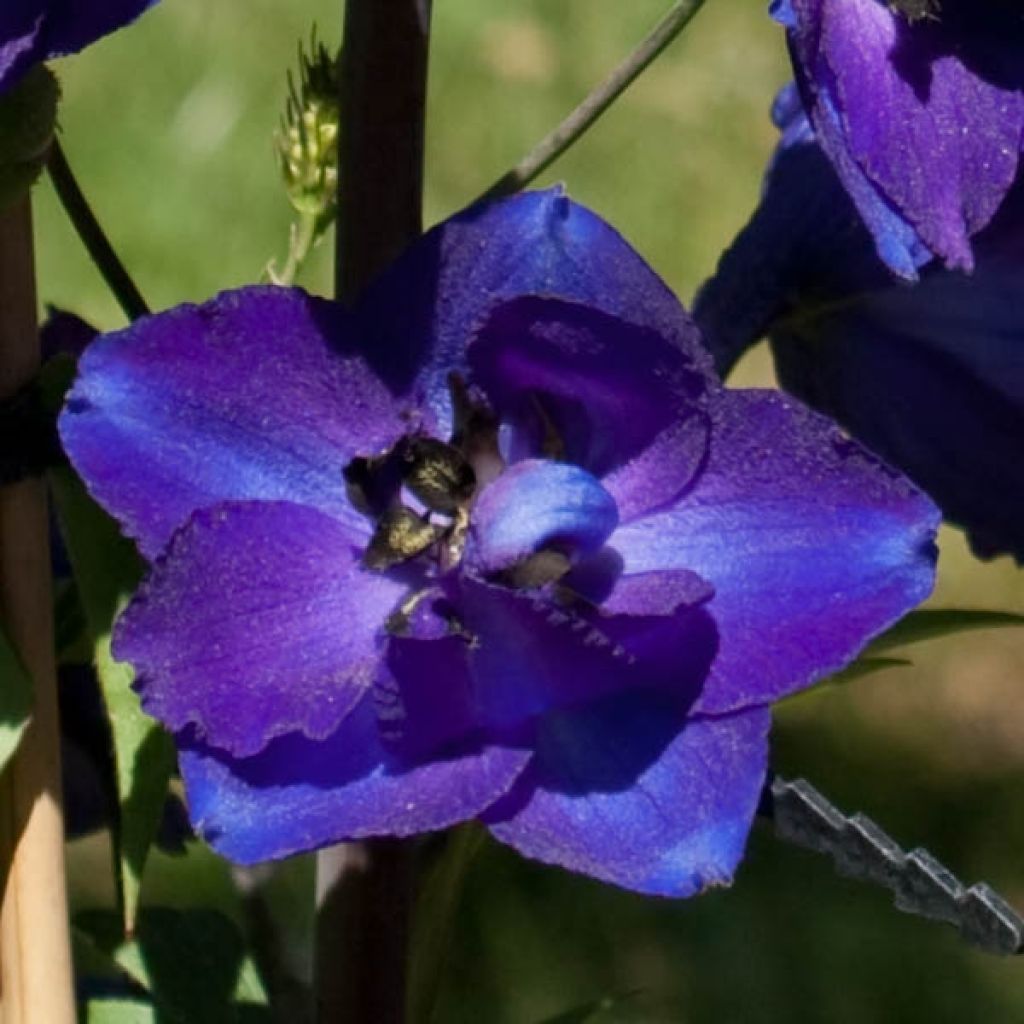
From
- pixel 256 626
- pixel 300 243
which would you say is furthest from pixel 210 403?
pixel 300 243

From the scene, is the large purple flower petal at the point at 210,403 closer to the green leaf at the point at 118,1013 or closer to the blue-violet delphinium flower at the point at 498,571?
the blue-violet delphinium flower at the point at 498,571

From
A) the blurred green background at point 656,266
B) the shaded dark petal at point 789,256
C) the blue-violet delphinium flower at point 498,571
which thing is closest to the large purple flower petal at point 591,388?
the blue-violet delphinium flower at point 498,571

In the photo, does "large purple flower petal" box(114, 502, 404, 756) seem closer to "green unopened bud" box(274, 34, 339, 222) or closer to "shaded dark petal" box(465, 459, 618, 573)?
"shaded dark petal" box(465, 459, 618, 573)

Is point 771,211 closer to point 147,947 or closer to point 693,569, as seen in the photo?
point 693,569

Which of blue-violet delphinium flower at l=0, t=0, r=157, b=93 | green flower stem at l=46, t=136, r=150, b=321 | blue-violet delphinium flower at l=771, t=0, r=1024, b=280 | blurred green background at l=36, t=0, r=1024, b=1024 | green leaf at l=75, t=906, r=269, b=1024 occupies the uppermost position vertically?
blue-violet delphinium flower at l=0, t=0, r=157, b=93

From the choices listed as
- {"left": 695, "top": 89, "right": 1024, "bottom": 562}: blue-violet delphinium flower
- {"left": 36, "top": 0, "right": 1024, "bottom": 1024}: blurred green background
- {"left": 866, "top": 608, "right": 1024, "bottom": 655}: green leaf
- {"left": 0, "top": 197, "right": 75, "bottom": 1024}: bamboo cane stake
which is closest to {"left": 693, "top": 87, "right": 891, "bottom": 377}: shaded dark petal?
{"left": 695, "top": 89, "right": 1024, "bottom": 562}: blue-violet delphinium flower

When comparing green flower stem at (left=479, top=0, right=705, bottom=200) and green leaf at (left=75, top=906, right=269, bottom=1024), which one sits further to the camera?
green leaf at (left=75, top=906, right=269, bottom=1024)
